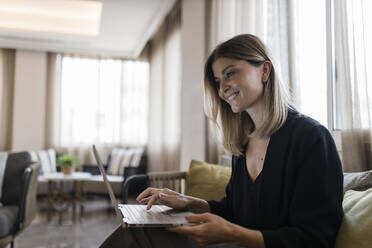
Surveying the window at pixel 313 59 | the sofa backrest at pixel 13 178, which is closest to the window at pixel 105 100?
the sofa backrest at pixel 13 178

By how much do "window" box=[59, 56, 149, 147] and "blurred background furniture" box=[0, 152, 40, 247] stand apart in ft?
12.4

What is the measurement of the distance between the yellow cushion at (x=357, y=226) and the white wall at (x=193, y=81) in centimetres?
246

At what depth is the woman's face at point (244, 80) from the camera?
1233 mm

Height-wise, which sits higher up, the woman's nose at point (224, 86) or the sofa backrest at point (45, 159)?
the woman's nose at point (224, 86)

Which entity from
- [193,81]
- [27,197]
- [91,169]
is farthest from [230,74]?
[91,169]

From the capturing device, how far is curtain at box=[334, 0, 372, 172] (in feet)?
5.11

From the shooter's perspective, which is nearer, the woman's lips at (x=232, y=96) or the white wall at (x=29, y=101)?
the woman's lips at (x=232, y=96)

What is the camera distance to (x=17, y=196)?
2707 millimetres

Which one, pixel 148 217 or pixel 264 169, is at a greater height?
pixel 264 169

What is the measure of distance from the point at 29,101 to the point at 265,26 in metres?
5.17

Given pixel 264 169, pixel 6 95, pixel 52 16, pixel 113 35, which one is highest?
pixel 52 16

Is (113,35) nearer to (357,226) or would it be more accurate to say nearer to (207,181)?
(207,181)

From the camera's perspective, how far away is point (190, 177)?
211 centimetres

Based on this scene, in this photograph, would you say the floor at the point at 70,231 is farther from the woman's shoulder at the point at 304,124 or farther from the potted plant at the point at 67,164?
the woman's shoulder at the point at 304,124
